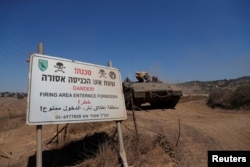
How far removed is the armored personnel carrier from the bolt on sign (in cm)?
692

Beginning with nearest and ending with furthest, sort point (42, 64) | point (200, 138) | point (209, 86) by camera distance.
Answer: point (42, 64) < point (200, 138) < point (209, 86)

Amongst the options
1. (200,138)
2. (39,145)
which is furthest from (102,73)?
(200,138)

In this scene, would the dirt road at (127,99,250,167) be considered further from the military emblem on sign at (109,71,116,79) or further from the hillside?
the hillside

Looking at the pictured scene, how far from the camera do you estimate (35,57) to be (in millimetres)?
5516

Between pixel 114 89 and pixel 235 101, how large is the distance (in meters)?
14.0

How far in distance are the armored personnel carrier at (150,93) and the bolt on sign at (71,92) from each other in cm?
692

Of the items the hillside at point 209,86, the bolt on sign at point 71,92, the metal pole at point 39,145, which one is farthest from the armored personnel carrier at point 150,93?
the hillside at point 209,86

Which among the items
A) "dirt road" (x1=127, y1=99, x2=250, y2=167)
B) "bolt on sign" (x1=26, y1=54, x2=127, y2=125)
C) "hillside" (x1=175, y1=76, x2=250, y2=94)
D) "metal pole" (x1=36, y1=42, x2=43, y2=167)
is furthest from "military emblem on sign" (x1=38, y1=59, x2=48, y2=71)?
"hillside" (x1=175, y1=76, x2=250, y2=94)

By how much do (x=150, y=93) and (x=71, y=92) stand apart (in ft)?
29.2

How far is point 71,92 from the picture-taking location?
19.6 ft

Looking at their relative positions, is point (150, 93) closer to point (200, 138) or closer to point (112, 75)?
point (200, 138)

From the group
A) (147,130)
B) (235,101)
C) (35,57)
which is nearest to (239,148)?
(147,130)

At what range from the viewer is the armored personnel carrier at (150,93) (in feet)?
46.4

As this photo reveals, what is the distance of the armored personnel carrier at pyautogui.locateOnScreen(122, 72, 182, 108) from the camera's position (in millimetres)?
14152
